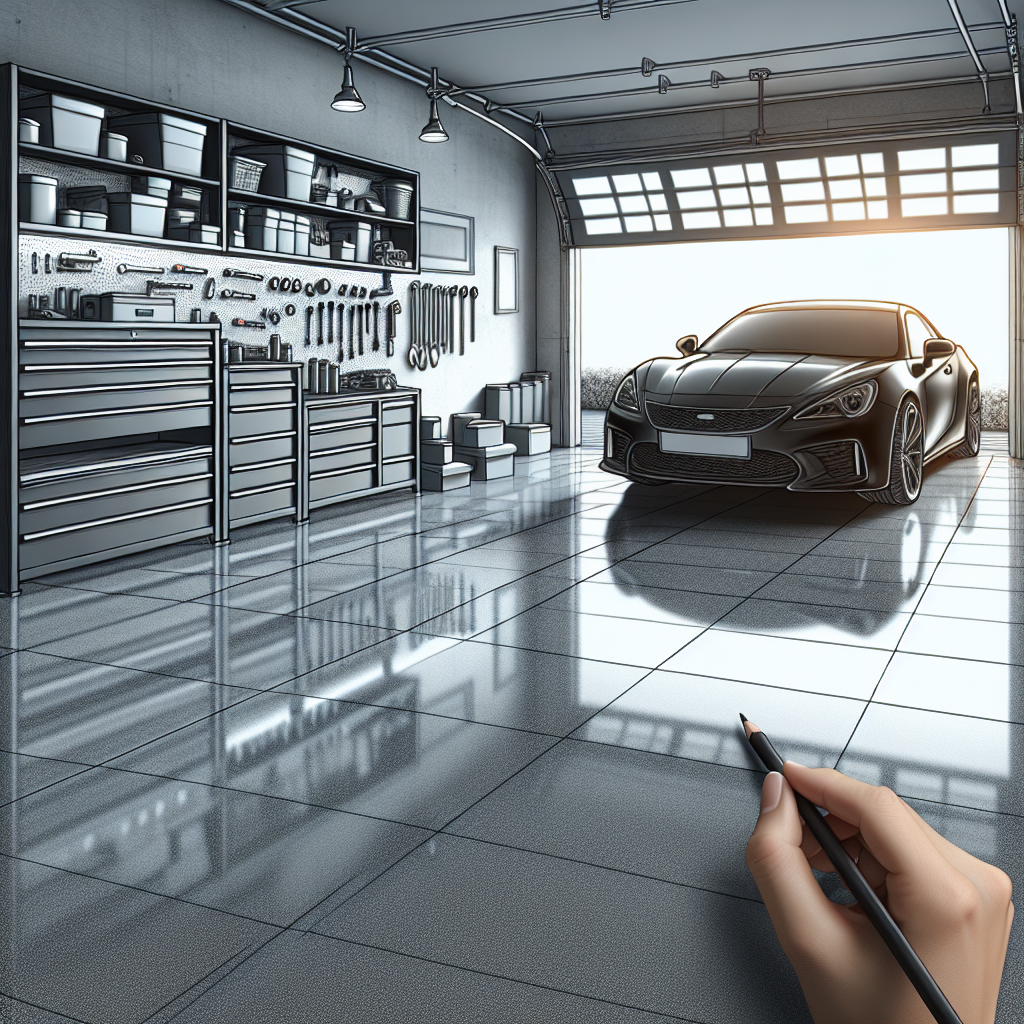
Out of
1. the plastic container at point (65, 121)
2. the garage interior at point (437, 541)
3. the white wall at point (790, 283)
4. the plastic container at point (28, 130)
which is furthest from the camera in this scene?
the white wall at point (790, 283)

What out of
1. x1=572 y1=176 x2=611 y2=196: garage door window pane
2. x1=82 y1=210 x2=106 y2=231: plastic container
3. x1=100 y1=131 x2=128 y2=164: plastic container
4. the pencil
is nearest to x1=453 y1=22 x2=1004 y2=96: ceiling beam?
x1=572 y1=176 x2=611 y2=196: garage door window pane

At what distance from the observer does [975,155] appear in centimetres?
848

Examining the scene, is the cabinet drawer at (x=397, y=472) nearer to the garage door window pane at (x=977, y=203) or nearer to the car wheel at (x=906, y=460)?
the car wheel at (x=906, y=460)

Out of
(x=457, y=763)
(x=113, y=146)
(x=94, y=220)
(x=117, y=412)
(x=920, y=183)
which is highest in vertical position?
(x=920, y=183)

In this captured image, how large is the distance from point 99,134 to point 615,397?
2.98 metres

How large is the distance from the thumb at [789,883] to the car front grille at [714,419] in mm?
4071

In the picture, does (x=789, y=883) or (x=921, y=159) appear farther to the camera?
(x=921, y=159)

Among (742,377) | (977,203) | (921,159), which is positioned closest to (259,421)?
(742,377)

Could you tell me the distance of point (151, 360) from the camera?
188 inches

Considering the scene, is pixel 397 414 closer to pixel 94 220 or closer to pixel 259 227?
pixel 259 227

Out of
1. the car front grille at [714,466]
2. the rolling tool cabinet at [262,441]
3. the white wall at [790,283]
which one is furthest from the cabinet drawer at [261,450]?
the white wall at [790,283]

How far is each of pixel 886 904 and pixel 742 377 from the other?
15.1 ft

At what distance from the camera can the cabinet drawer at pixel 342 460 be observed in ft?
19.5

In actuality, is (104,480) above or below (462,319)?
below
